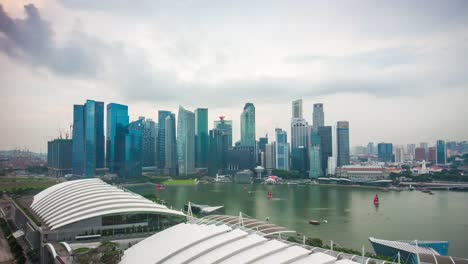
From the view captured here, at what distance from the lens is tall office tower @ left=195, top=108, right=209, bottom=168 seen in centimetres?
5628

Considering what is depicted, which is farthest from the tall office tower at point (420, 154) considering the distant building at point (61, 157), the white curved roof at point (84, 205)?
the white curved roof at point (84, 205)

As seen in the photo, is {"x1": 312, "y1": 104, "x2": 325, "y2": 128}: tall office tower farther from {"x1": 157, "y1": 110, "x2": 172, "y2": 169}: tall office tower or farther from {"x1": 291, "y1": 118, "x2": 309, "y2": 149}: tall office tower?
{"x1": 157, "y1": 110, "x2": 172, "y2": 169}: tall office tower

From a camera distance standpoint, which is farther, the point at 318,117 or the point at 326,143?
the point at 318,117

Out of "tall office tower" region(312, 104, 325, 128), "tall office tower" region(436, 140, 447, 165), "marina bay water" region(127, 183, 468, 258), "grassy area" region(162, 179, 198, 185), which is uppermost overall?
"tall office tower" region(312, 104, 325, 128)

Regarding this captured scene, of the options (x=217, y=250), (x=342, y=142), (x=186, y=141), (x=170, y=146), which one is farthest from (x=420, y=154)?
(x=217, y=250)

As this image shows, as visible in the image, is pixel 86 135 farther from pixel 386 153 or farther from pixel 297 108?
pixel 386 153

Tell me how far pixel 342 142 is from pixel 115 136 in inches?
1184

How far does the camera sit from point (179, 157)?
53.3 meters

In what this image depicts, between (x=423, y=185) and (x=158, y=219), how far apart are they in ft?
109

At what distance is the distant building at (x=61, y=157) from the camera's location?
35.6m

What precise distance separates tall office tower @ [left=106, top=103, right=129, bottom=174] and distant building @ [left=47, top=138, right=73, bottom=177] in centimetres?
700

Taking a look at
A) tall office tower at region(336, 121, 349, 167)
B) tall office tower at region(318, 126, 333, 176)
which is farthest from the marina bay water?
tall office tower at region(336, 121, 349, 167)

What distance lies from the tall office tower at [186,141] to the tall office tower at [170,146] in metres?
0.89

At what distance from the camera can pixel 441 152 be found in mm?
51625
